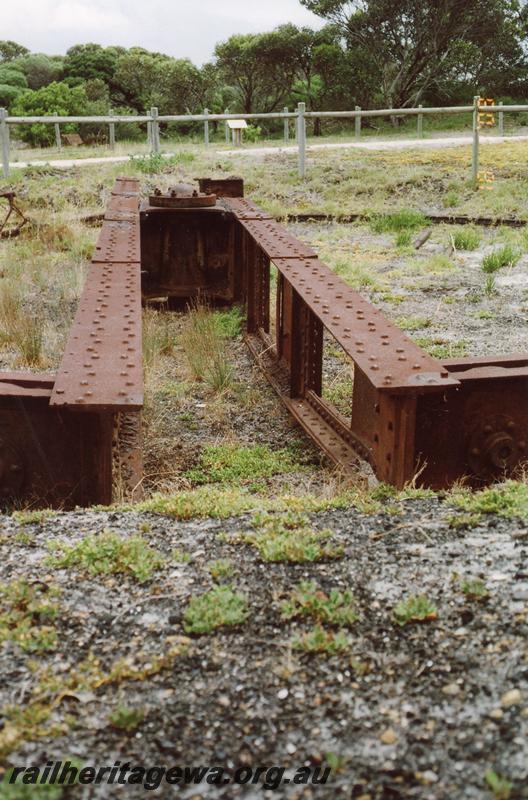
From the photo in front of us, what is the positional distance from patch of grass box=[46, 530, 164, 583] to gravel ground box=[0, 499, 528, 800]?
4 centimetres

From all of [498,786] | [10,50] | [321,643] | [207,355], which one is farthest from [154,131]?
[10,50]

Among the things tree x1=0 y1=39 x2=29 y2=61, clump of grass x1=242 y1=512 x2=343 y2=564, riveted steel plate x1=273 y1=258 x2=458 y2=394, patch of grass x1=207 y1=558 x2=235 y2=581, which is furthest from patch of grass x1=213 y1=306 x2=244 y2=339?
tree x1=0 y1=39 x2=29 y2=61

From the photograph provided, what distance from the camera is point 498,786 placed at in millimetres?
1810

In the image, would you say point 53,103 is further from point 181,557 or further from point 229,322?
point 181,557

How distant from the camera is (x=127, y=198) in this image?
949 centimetres

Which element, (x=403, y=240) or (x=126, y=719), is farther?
(x=403, y=240)

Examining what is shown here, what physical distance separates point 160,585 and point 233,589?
0.24m

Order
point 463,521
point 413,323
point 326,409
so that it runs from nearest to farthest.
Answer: point 463,521 < point 326,409 < point 413,323

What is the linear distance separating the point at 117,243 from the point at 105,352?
2.86 m

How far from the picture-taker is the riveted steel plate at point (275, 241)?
611 cm

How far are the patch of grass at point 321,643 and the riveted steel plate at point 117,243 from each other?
3877 mm

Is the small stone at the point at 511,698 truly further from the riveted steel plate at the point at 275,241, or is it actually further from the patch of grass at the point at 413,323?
the patch of grass at the point at 413,323

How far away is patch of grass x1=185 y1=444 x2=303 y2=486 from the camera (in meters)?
4.92

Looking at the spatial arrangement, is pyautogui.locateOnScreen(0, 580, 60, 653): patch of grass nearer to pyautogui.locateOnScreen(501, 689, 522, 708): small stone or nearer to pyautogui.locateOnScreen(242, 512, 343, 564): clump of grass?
pyautogui.locateOnScreen(242, 512, 343, 564): clump of grass
